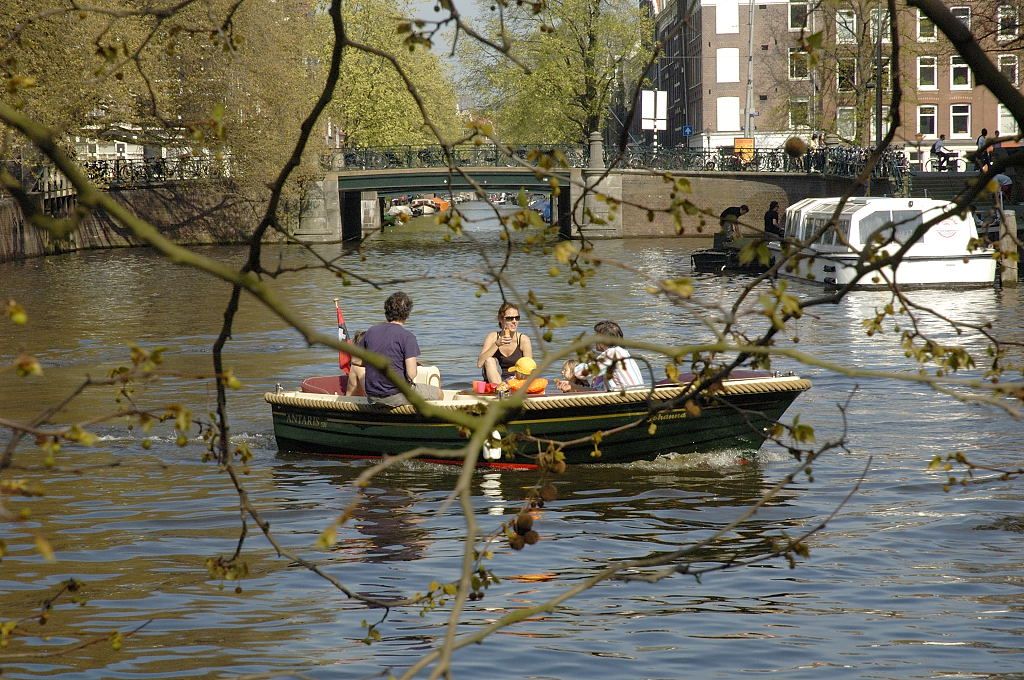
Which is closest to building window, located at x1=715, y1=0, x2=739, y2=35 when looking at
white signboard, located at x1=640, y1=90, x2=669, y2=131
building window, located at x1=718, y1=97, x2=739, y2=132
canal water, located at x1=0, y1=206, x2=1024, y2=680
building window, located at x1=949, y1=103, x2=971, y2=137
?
building window, located at x1=718, y1=97, x2=739, y2=132

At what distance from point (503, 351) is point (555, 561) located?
4166 millimetres

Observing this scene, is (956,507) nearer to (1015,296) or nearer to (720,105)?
(1015,296)

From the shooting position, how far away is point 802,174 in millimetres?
53500

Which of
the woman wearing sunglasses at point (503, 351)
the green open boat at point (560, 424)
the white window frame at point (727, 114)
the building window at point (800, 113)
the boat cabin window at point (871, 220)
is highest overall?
the white window frame at point (727, 114)

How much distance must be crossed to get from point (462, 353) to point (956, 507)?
12.2 m

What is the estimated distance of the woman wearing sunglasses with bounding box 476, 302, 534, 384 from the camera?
44.8ft

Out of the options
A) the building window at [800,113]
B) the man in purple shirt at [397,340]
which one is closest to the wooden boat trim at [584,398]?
the man in purple shirt at [397,340]

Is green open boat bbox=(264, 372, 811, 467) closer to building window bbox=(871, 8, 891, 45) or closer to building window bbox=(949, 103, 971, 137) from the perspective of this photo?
building window bbox=(871, 8, 891, 45)

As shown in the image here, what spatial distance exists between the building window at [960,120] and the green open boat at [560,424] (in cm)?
5606

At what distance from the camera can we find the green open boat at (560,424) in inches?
490

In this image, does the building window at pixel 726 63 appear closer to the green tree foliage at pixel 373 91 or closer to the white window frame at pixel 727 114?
the white window frame at pixel 727 114

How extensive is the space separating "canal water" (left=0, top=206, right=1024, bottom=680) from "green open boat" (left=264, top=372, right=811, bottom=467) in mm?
190

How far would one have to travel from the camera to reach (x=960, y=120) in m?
66.1

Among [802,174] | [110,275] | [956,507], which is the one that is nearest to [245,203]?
[110,275]
